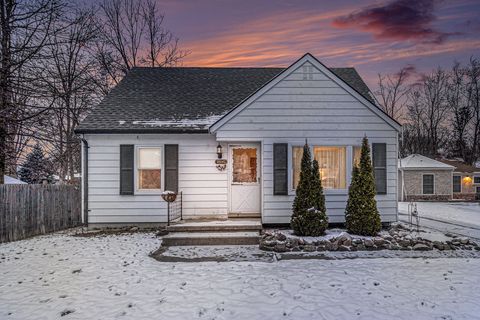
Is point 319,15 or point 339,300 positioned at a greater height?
point 319,15

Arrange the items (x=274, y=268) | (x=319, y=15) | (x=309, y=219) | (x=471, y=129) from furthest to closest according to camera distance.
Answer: (x=471, y=129) < (x=319, y=15) < (x=309, y=219) < (x=274, y=268)

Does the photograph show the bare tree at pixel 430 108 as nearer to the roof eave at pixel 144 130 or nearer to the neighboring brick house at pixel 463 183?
the neighboring brick house at pixel 463 183

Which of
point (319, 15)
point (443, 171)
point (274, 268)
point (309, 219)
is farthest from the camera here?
point (443, 171)

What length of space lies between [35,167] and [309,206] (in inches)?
577

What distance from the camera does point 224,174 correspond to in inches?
425

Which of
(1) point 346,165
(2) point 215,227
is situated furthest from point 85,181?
(1) point 346,165

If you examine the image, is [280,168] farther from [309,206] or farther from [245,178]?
[309,206]

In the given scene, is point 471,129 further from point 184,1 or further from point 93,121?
point 93,121

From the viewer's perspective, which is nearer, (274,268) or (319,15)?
(274,268)

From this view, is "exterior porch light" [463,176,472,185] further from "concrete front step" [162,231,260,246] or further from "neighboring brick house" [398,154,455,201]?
"concrete front step" [162,231,260,246]

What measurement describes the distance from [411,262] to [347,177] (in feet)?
12.2

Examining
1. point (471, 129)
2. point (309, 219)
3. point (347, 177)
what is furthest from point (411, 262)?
point (471, 129)

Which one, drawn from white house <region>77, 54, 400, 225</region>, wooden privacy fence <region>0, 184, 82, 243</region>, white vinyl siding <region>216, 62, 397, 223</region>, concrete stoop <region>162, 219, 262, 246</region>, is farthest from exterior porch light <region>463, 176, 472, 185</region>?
wooden privacy fence <region>0, 184, 82, 243</region>

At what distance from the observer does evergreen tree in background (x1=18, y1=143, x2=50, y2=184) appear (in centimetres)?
1393
